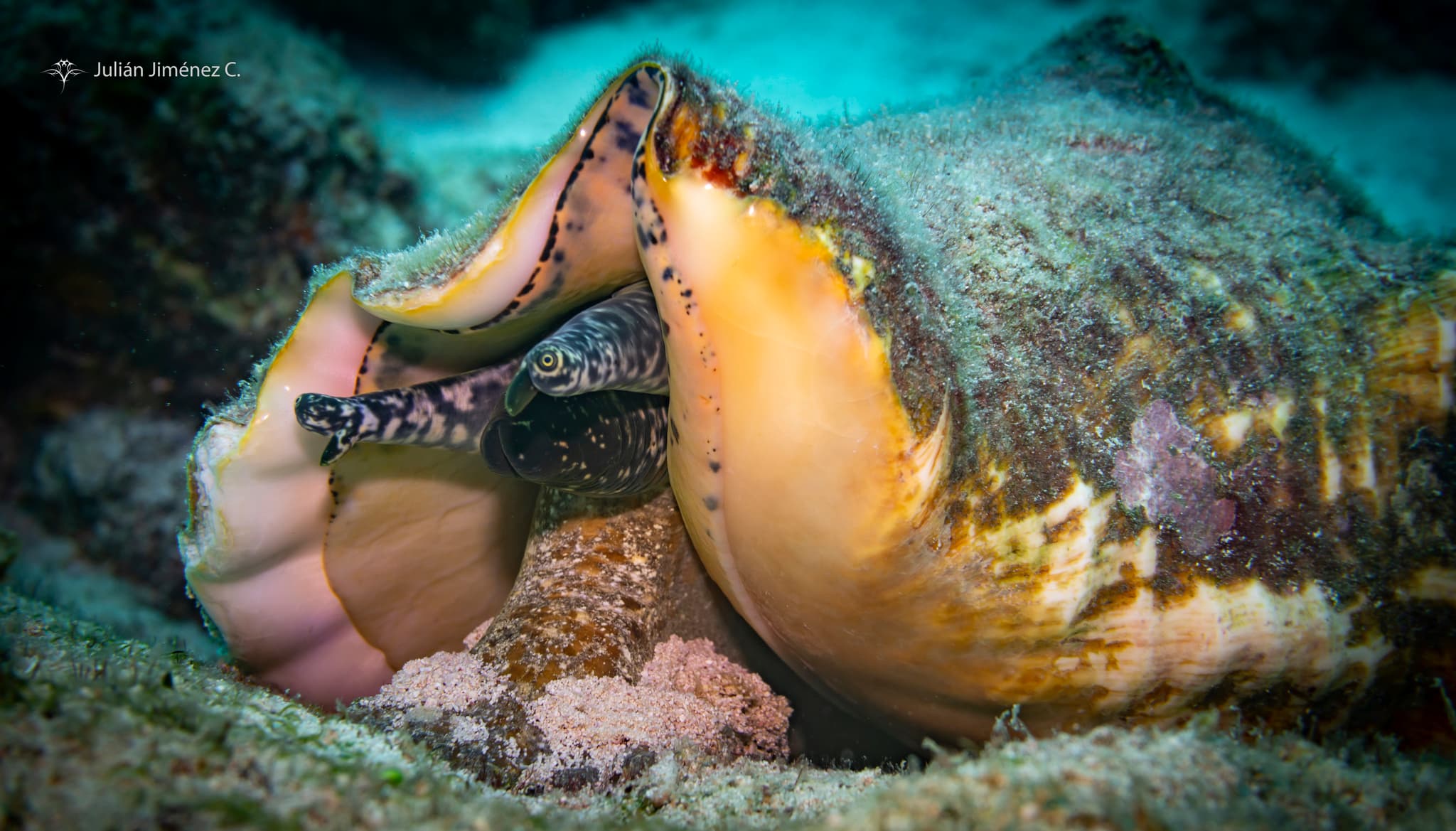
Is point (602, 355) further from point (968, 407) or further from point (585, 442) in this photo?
point (968, 407)

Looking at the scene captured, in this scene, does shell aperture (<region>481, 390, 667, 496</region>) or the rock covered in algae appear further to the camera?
shell aperture (<region>481, 390, 667, 496</region>)

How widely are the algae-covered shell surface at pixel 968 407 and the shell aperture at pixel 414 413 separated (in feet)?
0.40

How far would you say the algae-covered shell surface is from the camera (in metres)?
1.23

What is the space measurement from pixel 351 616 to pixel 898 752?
5.67 feet

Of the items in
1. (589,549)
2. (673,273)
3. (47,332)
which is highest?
(47,332)

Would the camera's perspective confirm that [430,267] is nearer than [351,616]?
Result: Yes

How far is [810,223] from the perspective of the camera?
118 centimetres

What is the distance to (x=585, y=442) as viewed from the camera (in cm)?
159

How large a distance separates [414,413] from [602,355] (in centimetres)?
52

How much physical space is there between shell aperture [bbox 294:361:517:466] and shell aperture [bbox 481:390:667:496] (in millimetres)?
112

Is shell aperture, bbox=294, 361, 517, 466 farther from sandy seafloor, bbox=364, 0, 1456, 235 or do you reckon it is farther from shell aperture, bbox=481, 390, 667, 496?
sandy seafloor, bbox=364, 0, 1456, 235

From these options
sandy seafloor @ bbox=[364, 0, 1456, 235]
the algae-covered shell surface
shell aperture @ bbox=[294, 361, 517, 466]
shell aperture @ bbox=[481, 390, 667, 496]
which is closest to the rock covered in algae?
the algae-covered shell surface

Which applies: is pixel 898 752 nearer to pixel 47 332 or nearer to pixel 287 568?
pixel 287 568

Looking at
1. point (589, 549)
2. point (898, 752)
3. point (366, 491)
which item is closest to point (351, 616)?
point (366, 491)
